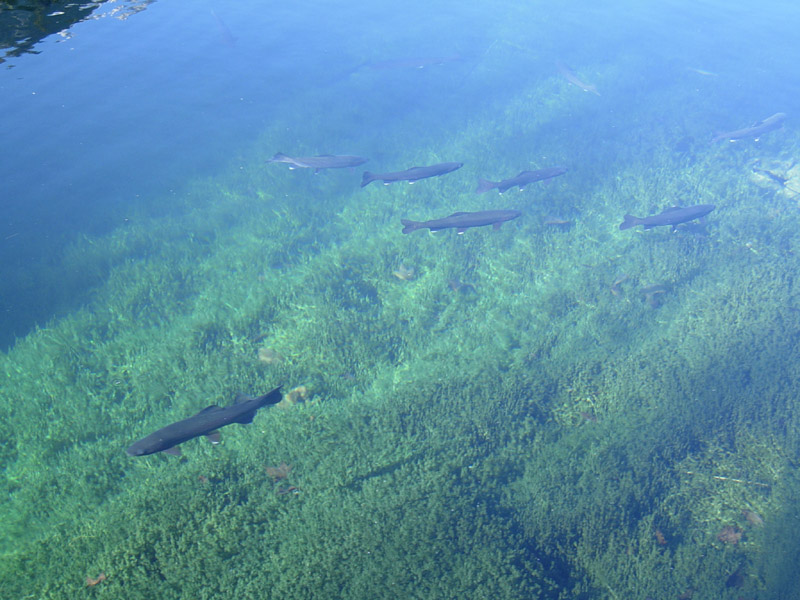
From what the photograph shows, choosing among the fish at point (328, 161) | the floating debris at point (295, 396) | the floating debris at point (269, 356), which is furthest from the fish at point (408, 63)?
the floating debris at point (295, 396)

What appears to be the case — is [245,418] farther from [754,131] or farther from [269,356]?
[754,131]

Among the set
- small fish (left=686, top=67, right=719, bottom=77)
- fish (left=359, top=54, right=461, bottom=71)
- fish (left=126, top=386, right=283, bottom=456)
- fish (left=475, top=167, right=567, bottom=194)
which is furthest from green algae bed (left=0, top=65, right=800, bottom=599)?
small fish (left=686, top=67, right=719, bottom=77)

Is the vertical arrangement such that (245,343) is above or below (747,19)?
below

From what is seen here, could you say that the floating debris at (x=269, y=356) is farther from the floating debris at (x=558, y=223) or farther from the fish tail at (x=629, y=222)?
the fish tail at (x=629, y=222)

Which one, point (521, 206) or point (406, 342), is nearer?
point (406, 342)

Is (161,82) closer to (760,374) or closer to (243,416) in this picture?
(243,416)

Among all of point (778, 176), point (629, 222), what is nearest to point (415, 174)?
point (629, 222)

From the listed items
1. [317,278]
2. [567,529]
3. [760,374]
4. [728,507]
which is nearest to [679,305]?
[760,374]
